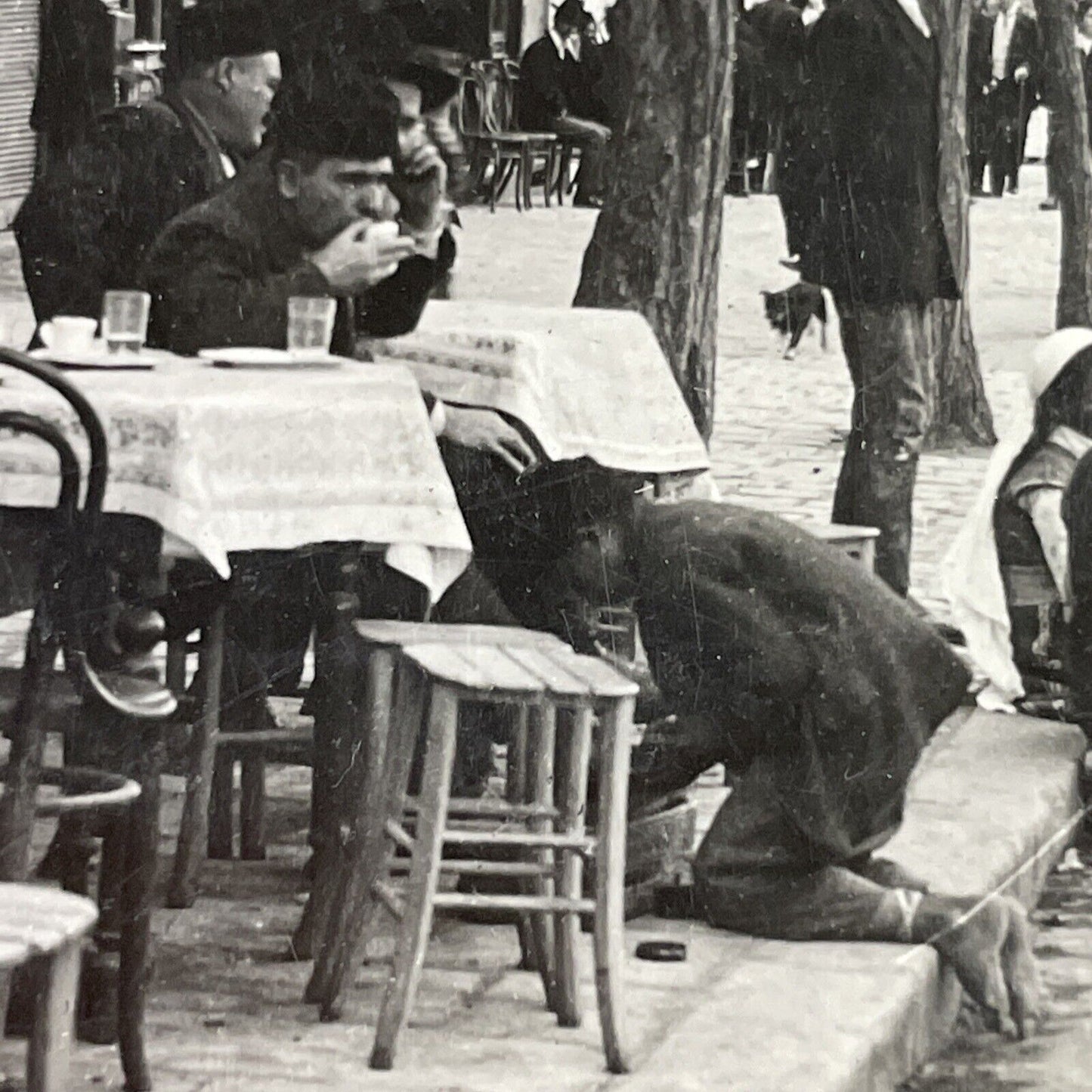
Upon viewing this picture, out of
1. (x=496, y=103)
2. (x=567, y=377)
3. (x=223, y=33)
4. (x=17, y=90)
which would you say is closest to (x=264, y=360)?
(x=567, y=377)

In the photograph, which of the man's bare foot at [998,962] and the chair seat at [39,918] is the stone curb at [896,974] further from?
the chair seat at [39,918]

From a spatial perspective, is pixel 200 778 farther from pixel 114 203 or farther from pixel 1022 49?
pixel 1022 49

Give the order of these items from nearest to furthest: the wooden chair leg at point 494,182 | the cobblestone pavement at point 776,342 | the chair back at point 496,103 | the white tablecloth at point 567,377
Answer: the white tablecloth at point 567,377
the cobblestone pavement at point 776,342
the wooden chair leg at point 494,182
the chair back at point 496,103

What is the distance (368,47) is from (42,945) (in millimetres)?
2996

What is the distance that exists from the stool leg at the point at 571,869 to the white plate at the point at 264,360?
72 centimetres

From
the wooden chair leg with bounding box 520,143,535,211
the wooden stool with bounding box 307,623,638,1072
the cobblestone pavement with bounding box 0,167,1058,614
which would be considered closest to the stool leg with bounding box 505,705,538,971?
the wooden stool with bounding box 307,623,638,1072

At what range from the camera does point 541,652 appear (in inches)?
177

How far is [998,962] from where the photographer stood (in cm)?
505

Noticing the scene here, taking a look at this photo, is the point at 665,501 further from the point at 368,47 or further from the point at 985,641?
the point at 985,641

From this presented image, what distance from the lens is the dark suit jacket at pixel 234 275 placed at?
16.0 feet

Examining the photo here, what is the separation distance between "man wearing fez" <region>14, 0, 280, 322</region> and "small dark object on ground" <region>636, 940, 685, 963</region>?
69.7 inches

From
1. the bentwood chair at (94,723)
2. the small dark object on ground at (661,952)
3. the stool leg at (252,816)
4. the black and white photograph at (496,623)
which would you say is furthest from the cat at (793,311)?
the bentwood chair at (94,723)

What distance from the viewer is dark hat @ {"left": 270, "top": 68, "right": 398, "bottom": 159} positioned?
497 cm

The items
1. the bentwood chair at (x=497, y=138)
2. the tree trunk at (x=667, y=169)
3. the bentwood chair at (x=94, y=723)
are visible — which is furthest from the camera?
the bentwood chair at (x=497, y=138)
